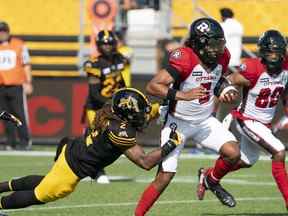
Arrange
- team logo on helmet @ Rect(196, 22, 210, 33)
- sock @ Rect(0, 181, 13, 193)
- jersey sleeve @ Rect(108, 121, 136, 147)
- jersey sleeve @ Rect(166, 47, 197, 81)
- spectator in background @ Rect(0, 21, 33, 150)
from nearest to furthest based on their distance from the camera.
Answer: jersey sleeve @ Rect(108, 121, 136, 147) < sock @ Rect(0, 181, 13, 193) < jersey sleeve @ Rect(166, 47, 197, 81) < team logo on helmet @ Rect(196, 22, 210, 33) < spectator in background @ Rect(0, 21, 33, 150)

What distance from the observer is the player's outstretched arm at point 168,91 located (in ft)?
29.6

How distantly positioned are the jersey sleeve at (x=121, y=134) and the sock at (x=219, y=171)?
1876 mm

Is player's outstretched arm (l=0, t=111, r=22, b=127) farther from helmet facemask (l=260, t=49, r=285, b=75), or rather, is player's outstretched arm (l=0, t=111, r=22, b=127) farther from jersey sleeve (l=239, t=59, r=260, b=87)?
helmet facemask (l=260, t=49, r=285, b=75)

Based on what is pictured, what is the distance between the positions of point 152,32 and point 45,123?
2734 mm

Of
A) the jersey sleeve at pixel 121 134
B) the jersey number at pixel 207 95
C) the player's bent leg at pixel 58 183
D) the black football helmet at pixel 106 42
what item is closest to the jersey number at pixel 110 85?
the black football helmet at pixel 106 42

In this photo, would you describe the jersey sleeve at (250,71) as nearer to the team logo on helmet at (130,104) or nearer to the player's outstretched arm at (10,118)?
the team logo on helmet at (130,104)

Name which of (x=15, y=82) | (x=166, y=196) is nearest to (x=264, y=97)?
(x=166, y=196)

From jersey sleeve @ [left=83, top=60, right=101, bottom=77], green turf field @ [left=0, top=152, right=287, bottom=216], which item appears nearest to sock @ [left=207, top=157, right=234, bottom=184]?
green turf field @ [left=0, top=152, right=287, bottom=216]

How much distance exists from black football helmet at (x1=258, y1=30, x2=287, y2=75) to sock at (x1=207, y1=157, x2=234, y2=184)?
0.96 m

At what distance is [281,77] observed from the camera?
10211 millimetres

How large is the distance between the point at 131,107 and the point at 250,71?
2.13 metres

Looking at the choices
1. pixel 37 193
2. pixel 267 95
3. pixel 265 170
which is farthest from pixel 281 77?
pixel 265 170

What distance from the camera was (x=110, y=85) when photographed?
1264 cm

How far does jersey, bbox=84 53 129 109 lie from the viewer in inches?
497
